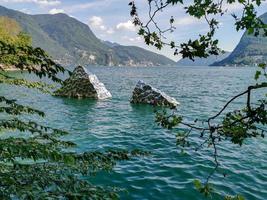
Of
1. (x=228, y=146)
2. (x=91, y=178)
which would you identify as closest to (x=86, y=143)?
(x=91, y=178)

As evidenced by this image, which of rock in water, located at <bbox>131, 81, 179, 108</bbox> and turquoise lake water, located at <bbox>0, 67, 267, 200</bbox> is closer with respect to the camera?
turquoise lake water, located at <bbox>0, 67, 267, 200</bbox>

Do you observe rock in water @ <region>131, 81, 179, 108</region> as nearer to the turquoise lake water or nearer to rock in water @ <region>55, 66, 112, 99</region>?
the turquoise lake water

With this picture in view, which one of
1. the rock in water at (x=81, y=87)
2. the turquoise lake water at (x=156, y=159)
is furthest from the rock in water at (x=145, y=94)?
the rock in water at (x=81, y=87)

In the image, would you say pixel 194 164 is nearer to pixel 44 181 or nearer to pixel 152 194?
pixel 152 194

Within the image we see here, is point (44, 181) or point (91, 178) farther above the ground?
point (44, 181)

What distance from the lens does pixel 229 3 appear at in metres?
5.53

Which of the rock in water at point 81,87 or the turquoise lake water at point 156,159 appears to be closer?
the turquoise lake water at point 156,159

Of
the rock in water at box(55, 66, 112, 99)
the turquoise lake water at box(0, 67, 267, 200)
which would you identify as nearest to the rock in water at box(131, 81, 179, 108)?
the turquoise lake water at box(0, 67, 267, 200)

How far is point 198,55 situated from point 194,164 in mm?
11645

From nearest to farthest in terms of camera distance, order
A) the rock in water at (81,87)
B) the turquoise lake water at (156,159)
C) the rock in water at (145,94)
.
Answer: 1. the turquoise lake water at (156,159)
2. the rock in water at (145,94)
3. the rock in water at (81,87)

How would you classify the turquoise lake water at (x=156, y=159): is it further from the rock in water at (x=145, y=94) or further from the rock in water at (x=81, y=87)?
the rock in water at (x=81, y=87)

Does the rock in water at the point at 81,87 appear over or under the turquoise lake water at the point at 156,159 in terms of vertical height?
over

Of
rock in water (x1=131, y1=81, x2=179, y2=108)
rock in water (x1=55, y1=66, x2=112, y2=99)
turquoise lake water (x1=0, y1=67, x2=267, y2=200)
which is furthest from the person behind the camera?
rock in water (x1=55, y1=66, x2=112, y2=99)

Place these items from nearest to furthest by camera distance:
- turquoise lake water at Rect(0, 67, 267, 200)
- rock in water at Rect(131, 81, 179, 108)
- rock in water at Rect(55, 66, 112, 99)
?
turquoise lake water at Rect(0, 67, 267, 200)
rock in water at Rect(131, 81, 179, 108)
rock in water at Rect(55, 66, 112, 99)
